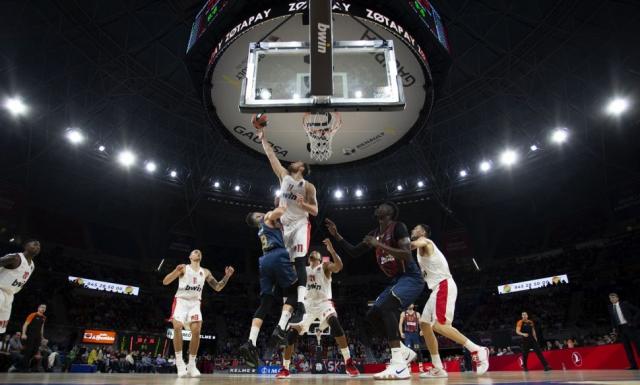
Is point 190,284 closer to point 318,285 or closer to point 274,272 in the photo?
point 318,285

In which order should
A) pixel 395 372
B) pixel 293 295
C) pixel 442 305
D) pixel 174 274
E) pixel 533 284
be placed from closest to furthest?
pixel 395 372 < pixel 293 295 < pixel 442 305 < pixel 174 274 < pixel 533 284

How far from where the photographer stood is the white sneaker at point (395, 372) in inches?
189

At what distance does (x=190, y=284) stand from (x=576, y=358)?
1195 cm

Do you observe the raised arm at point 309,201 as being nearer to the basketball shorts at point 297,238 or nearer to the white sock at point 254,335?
the basketball shorts at point 297,238

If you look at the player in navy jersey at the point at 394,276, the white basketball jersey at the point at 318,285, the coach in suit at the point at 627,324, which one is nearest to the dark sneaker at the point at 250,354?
the player in navy jersey at the point at 394,276

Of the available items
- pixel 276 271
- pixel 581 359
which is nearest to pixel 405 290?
pixel 276 271

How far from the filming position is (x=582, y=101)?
68.6ft

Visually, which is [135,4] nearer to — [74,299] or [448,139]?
[448,139]

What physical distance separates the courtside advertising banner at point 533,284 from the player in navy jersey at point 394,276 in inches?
1012

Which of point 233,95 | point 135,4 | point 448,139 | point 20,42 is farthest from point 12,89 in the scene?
point 448,139

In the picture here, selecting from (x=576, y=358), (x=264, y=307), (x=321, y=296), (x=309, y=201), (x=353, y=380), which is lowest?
(x=353, y=380)

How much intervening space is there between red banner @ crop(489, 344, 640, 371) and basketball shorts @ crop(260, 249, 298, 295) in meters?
10.6

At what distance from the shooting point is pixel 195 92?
18.9m

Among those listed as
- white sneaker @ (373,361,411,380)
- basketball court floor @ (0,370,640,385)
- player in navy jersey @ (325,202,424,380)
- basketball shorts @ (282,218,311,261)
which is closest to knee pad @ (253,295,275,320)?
basketball shorts @ (282,218,311,261)
